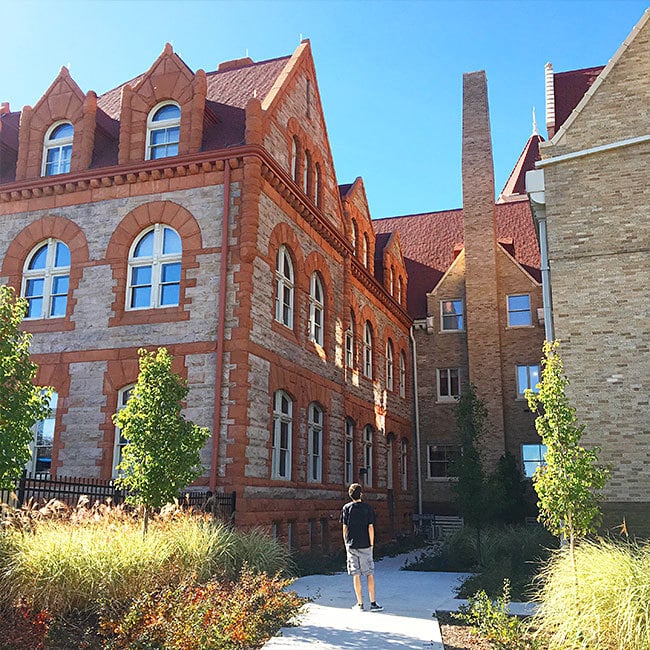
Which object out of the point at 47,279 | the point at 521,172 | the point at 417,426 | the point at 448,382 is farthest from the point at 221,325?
the point at 521,172

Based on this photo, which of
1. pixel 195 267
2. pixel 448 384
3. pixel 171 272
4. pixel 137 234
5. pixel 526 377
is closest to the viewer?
pixel 195 267

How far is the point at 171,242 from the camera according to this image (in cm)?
1839

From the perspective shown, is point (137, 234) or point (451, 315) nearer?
point (137, 234)

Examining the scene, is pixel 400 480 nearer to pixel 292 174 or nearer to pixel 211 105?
pixel 292 174

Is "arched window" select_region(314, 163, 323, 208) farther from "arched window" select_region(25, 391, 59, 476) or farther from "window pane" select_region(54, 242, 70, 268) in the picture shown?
"arched window" select_region(25, 391, 59, 476)

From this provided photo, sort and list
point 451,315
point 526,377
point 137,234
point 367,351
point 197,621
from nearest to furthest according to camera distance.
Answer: point 197,621 → point 137,234 → point 367,351 → point 526,377 → point 451,315

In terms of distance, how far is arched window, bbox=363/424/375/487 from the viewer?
26.8m

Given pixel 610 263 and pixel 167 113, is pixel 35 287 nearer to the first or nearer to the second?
pixel 167 113

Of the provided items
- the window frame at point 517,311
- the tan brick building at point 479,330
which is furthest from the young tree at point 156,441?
the window frame at point 517,311

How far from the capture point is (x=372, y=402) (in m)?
27.7

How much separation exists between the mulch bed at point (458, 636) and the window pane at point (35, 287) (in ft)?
44.3

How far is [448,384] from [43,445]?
19763 mm

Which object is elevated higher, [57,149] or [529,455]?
[57,149]

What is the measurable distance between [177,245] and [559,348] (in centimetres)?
959
